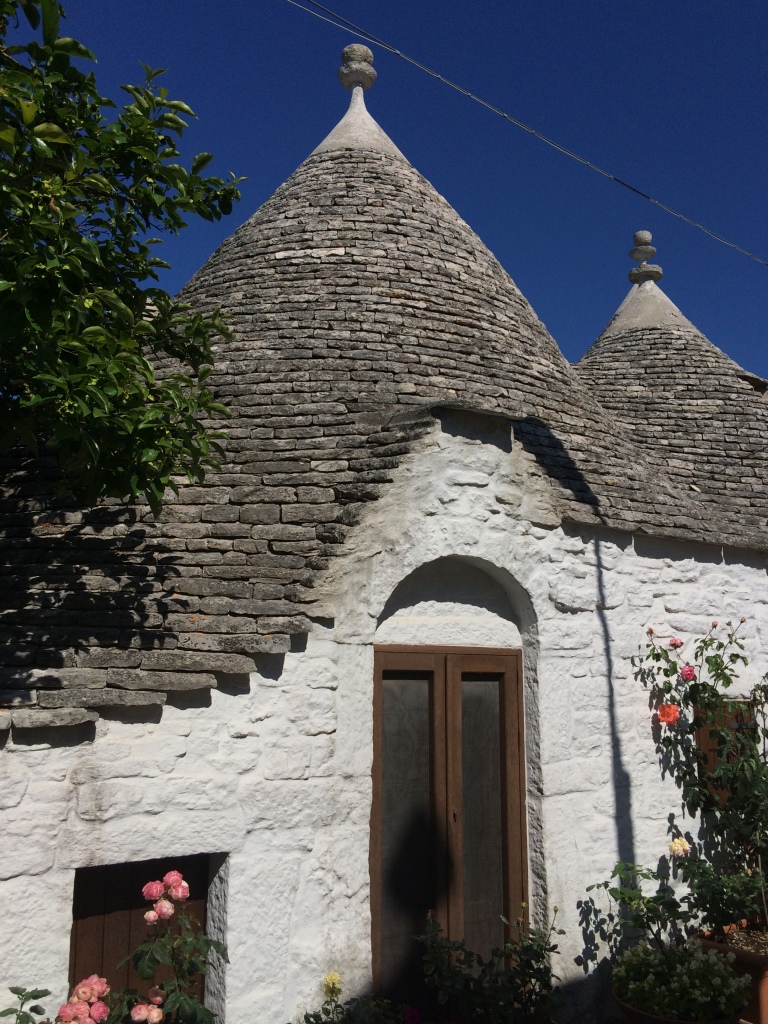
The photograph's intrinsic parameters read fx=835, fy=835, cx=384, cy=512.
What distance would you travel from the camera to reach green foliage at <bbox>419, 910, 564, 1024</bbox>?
429 centimetres

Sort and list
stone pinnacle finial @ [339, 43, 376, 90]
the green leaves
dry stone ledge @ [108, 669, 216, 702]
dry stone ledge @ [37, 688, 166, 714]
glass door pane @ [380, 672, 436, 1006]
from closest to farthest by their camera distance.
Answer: the green leaves → dry stone ledge @ [37, 688, 166, 714] → dry stone ledge @ [108, 669, 216, 702] → glass door pane @ [380, 672, 436, 1006] → stone pinnacle finial @ [339, 43, 376, 90]

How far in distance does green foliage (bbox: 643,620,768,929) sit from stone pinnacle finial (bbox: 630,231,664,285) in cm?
593

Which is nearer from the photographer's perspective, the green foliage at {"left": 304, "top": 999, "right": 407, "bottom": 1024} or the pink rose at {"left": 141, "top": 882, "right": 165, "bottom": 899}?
the pink rose at {"left": 141, "top": 882, "right": 165, "bottom": 899}

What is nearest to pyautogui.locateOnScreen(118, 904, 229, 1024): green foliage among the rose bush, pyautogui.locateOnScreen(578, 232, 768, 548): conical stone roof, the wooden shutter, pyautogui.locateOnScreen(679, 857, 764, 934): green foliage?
the rose bush

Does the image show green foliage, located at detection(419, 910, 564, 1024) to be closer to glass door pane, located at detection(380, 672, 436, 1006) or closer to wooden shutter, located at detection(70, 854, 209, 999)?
glass door pane, located at detection(380, 672, 436, 1006)

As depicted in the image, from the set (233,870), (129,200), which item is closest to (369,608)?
(233,870)

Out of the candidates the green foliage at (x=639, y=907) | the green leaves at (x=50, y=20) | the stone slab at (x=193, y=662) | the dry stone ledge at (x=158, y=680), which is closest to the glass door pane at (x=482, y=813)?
the green foliage at (x=639, y=907)

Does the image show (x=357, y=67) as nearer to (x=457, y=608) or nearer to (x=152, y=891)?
(x=457, y=608)

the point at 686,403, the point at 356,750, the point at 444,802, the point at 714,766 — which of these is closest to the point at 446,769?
the point at 444,802

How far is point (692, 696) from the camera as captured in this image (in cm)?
558

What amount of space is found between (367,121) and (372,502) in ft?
17.8

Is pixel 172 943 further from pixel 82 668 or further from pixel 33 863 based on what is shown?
pixel 82 668

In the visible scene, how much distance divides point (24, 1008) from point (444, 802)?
2350mm

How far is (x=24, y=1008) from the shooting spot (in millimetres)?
3502
